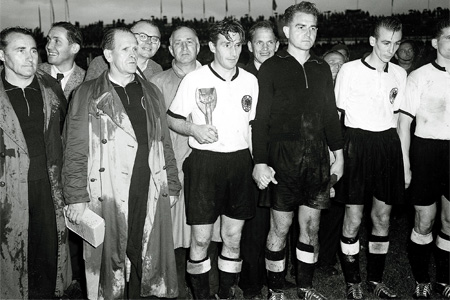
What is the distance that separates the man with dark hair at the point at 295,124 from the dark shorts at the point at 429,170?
83cm

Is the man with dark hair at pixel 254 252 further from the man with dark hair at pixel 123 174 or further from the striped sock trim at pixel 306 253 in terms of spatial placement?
the man with dark hair at pixel 123 174

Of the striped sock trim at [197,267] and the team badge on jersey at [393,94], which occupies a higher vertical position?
the team badge on jersey at [393,94]

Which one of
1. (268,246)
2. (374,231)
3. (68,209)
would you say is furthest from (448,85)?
(68,209)

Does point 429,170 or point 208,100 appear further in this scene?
point 429,170

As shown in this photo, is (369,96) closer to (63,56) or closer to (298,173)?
(298,173)

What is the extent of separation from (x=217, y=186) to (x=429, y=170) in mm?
1937

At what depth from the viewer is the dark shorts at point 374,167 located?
380cm

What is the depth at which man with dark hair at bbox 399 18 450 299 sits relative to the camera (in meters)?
3.82

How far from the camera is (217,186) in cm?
354

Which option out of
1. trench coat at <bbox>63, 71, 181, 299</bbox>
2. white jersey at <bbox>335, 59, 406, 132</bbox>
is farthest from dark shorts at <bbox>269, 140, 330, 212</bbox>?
trench coat at <bbox>63, 71, 181, 299</bbox>

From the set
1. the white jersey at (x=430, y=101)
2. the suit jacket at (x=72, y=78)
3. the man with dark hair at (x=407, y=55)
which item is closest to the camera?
the white jersey at (x=430, y=101)

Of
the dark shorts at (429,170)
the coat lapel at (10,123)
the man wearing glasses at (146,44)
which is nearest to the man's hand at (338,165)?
the dark shorts at (429,170)

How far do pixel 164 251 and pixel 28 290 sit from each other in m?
1.16

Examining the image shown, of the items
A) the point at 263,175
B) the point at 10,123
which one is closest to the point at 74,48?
the point at 10,123
